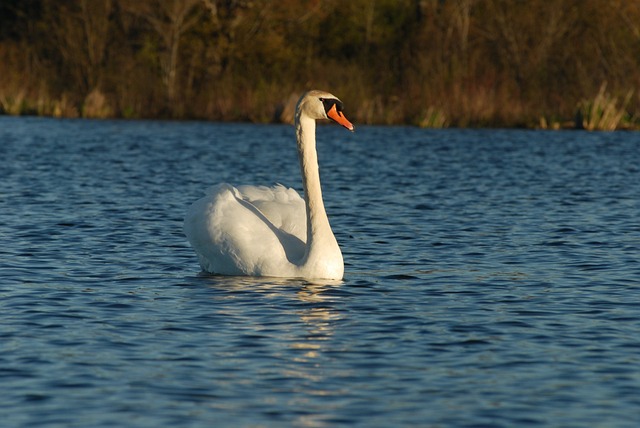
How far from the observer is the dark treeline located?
4269cm

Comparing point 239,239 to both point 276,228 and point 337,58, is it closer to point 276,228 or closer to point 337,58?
point 276,228

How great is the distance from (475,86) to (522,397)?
1399 inches

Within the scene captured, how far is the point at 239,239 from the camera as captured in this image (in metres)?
11.0

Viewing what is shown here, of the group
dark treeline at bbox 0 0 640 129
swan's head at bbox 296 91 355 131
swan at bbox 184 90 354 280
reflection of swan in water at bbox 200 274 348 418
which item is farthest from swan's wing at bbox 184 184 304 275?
dark treeline at bbox 0 0 640 129

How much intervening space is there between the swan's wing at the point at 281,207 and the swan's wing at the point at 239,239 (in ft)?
0.55

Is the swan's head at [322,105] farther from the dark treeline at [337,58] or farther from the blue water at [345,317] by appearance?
the dark treeline at [337,58]

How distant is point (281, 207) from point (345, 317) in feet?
7.00

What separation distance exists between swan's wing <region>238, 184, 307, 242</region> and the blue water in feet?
2.19

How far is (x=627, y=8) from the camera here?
153 feet

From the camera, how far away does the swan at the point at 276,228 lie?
11.0 meters

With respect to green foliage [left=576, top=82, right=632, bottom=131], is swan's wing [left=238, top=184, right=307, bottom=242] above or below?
below

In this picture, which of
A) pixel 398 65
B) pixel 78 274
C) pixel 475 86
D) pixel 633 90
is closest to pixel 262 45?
pixel 398 65

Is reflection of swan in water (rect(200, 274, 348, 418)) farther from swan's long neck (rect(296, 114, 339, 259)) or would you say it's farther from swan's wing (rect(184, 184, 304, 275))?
swan's long neck (rect(296, 114, 339, 259))

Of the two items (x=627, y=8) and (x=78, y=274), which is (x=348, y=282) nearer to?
(x=78, y=274)
